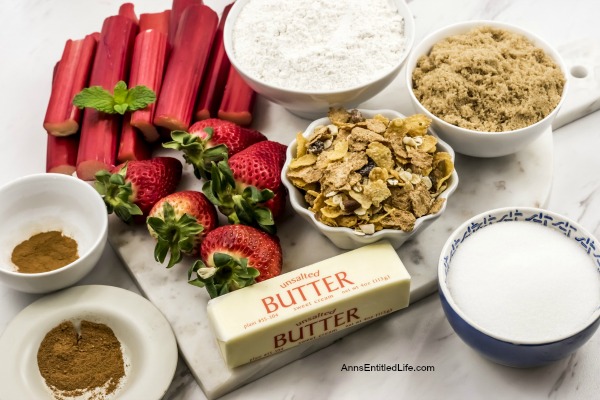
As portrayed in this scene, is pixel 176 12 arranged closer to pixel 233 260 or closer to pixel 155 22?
pixel 155 22

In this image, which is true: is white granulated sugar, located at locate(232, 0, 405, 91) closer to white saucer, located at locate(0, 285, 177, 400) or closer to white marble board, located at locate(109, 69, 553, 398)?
white marble board, located at locate(109, 69, 553, 398)

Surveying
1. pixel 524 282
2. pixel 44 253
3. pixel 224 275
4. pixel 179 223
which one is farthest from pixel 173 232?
pixel 524 282

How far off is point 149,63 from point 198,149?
0.27 meters

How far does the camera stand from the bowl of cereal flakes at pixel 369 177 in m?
1.31

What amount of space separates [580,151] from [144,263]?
2.72ft

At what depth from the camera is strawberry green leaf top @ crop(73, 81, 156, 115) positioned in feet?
5.02

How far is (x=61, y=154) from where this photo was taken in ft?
5.11

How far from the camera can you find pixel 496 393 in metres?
1.29

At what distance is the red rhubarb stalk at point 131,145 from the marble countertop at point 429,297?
0.58 feet

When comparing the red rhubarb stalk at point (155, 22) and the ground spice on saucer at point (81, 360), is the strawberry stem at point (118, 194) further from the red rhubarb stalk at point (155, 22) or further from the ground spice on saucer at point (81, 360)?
the red rhubarb stalk at point (155, 22)

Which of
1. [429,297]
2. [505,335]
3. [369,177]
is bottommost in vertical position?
[429,297]

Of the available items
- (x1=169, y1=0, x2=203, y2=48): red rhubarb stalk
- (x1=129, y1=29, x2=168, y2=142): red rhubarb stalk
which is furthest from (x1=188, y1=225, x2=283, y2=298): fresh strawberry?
(x1=169, y1=0, x2=203, y2=48): red rhubarb stalk

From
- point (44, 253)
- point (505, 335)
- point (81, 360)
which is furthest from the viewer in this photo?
point (44, 253)

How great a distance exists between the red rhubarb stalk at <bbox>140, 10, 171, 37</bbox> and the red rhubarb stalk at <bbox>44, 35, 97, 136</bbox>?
10cm
